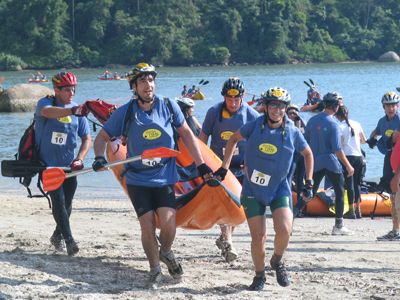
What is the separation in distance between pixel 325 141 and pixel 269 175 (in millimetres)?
4420

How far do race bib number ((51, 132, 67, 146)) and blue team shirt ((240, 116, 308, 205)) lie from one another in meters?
2.10

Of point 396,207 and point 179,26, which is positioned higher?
point 396,207

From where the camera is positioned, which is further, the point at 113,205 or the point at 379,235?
the point at 113,205

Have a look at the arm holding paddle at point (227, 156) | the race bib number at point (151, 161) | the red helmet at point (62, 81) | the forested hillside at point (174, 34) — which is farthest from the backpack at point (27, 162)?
the forested hillside at point (174, 34)

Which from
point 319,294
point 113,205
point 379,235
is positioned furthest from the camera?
point 113,205

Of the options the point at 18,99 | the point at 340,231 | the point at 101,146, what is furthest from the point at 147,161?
the point at 18,99

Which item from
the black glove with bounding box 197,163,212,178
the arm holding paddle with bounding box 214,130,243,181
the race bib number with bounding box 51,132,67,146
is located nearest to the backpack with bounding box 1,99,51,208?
the race bib number with bounding box 51,132,67,146

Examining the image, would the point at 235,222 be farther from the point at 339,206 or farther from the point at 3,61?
the point at 3,61

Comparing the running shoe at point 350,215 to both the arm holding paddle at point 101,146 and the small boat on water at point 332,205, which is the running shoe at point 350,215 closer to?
the small boat on water at point 332,205

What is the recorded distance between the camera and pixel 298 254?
10.2 metres

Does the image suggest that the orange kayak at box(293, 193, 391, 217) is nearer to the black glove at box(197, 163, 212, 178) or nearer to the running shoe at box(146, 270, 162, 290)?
the black glove at box(197, 163, 212, 178)

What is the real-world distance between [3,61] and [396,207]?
95093 millimetres

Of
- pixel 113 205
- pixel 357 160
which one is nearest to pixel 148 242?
pixel 357 160

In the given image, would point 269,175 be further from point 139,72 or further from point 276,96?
point 139,72
